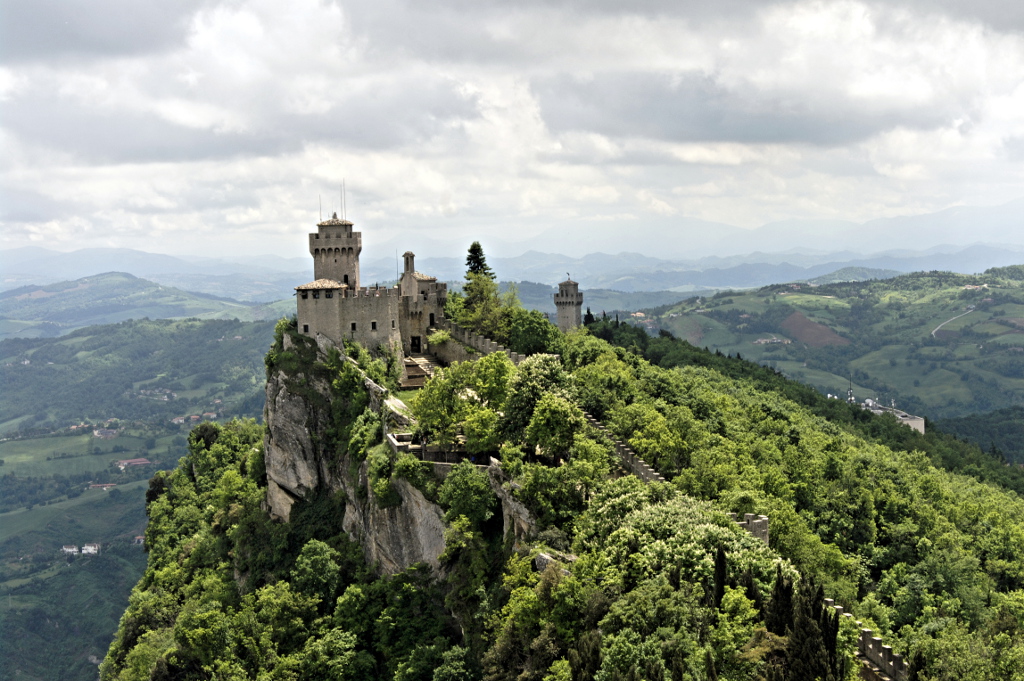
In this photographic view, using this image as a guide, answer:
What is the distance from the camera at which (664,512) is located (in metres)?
47.5

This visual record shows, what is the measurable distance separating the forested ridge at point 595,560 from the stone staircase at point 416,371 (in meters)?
2.66

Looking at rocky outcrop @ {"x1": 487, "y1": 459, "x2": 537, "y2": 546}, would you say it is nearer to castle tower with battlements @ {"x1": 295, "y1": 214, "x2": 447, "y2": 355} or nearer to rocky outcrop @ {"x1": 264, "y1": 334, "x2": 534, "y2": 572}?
rocky outcrop @ {"x1": 264, "y1": 334, "x2": 534, "y2": 572}

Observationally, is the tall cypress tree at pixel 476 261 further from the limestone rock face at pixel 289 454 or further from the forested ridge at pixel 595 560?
the limestone rock face at pixel 289 454

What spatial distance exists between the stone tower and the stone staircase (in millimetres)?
8885

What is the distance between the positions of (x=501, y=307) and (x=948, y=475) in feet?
174

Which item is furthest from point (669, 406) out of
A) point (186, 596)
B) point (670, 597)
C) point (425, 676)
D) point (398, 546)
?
point (186, 596)

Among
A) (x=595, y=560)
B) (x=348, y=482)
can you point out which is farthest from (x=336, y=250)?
(x=595, y=560)

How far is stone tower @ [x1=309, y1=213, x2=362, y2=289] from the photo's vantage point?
87.1 meters

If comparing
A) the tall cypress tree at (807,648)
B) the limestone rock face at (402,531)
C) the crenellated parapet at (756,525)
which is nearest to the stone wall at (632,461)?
the crenellated parapet at (756,525)

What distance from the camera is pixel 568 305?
Result: 398ft

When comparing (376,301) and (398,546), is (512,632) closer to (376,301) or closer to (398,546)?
(398,546)

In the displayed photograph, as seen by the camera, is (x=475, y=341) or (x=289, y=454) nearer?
(x=289, y=454)

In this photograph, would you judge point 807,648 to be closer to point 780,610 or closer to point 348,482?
point 780,610

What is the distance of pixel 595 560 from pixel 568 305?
76754 millimetres
